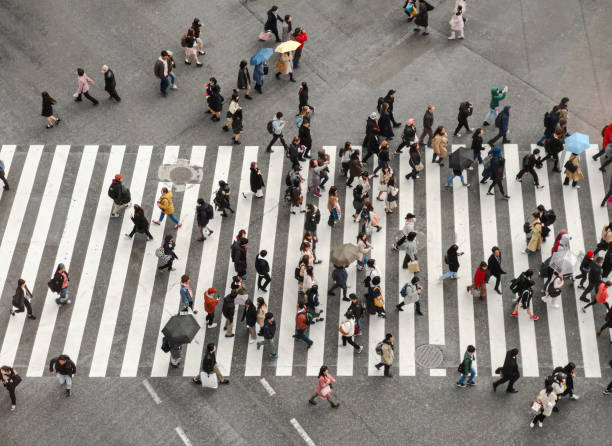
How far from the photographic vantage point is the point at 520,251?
2533cm

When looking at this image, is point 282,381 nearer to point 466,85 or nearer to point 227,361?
point 227,361

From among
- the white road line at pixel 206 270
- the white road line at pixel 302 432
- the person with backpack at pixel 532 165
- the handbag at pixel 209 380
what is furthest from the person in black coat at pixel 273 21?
the white road line at pixel 302 432

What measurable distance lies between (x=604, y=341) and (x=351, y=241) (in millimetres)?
7680

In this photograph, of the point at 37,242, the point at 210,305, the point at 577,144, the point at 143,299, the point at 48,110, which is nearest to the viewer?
the point at 210,305

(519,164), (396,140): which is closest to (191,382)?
(396,140)

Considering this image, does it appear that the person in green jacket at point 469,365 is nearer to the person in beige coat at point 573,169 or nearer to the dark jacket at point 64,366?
the person in beige coat at point 573,169

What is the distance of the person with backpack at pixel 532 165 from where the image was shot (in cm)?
2614

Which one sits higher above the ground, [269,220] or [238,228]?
[269,220]

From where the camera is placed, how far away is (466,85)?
2995 centimetres

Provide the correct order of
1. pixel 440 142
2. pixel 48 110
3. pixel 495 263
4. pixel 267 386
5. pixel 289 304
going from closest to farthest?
pixel 267 386, pixel 495 263, pixel 289 304, pixel 440 142, pixel 48 110

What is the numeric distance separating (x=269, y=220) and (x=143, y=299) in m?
4.58

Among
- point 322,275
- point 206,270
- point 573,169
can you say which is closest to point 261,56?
point 206,270

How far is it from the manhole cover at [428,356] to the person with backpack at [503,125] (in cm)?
797

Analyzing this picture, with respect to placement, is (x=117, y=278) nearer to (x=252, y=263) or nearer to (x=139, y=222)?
(x=139, y=222)
